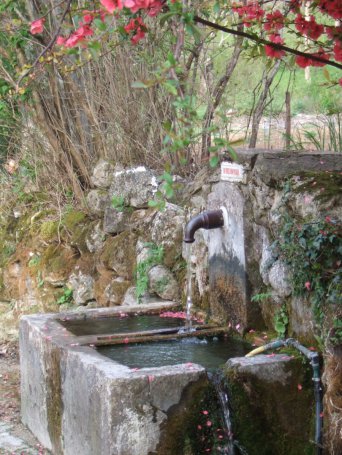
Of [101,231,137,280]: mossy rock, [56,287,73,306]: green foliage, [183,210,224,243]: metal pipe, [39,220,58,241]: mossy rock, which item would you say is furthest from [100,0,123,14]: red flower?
[39,220,58,241]: mossy rock

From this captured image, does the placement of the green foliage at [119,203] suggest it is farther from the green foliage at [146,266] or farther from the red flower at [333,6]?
the red flower at [333,6]

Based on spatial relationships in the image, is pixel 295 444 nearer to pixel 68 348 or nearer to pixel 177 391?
pixel 177 391

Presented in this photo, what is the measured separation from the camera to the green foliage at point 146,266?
6.17m

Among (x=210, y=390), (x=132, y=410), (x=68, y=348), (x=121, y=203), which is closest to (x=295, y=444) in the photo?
(x=210, y=390)

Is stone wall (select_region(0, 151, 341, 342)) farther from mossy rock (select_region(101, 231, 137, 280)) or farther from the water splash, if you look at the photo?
the water splash

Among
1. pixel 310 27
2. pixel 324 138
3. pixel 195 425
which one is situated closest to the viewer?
pixel 310 27

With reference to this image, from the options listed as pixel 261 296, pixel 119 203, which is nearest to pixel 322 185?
pixel 261 296

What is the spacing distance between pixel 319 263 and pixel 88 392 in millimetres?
1388

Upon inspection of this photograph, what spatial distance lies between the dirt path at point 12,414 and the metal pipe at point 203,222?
162 centimetres

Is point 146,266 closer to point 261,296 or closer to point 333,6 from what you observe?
point 261,296

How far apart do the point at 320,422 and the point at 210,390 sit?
590 millimetres

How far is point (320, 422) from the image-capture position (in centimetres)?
406

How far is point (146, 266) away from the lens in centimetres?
624

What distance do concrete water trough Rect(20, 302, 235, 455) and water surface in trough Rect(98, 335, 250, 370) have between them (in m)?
0.16
